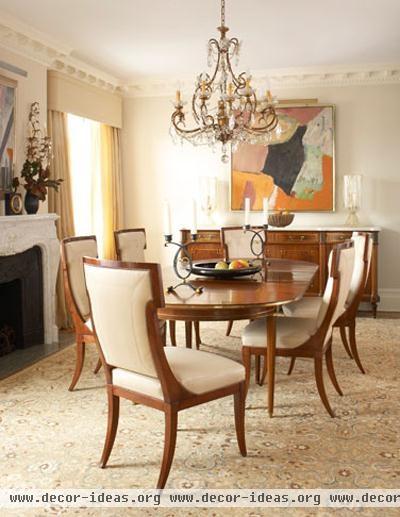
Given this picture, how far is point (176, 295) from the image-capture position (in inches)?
128

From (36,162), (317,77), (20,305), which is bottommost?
(20,305)

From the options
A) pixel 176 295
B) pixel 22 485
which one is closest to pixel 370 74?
pixel 176 295

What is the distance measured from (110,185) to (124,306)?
4.72 metres

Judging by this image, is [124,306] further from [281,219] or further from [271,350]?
[281,219]

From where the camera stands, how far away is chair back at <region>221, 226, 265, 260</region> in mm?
5648

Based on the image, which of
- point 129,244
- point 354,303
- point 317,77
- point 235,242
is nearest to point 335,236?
point 235,242

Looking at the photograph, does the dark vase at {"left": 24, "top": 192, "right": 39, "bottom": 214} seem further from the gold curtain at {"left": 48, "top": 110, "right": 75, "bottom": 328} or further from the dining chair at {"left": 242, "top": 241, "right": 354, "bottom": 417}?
the dining chair at {"left": 242, "top": 241, "right": 354, "bottom": 417}

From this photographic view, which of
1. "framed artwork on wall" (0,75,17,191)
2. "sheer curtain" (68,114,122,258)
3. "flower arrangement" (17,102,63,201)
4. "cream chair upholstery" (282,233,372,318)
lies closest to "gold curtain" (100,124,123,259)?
"sheer curtain" (68,114,122,258)

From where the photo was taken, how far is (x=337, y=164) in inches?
270

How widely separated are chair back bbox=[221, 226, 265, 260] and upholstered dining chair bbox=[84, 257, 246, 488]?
111 inches

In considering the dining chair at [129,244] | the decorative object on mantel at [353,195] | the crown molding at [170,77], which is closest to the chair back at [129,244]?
the dining chair at [129,244]

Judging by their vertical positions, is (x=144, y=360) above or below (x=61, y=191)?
below

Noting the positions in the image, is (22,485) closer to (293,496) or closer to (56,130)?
(293,496)

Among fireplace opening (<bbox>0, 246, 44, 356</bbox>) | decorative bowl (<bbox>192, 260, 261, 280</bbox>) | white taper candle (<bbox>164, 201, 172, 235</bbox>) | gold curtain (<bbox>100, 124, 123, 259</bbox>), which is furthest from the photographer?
gold curtain (<bbox>100, 124, 123, 259</bbox>)
